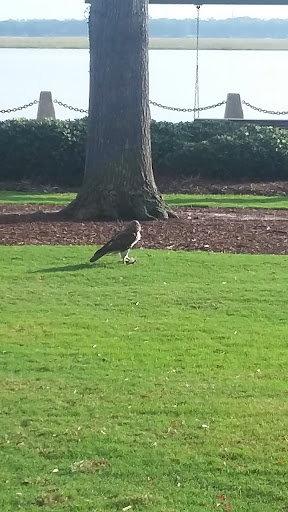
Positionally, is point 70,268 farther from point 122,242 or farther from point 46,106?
point 46,106

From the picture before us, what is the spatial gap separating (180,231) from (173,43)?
188 feet

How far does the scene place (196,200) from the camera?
19.6 m

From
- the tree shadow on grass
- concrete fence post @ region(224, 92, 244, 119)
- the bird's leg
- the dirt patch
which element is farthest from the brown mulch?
concrete fence post @ region(224, 92, 244, 119)

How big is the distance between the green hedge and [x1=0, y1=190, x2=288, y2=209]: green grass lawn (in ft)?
5.60

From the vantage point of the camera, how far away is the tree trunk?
51.8 feet

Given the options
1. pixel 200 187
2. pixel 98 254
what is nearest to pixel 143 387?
pixel 98 254

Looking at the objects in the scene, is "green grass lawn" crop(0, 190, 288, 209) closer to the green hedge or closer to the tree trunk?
the green hedge

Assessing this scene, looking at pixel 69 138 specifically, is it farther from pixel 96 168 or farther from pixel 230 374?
pixel 230 374

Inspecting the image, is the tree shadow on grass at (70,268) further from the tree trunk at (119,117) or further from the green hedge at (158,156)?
the green hedge at (158,156)

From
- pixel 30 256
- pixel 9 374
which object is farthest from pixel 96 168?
pixel 9 374

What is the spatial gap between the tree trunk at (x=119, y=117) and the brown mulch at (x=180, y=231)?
1.40 ft

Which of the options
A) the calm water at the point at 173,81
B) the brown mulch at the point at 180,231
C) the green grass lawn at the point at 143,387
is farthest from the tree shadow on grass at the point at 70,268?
the calm water at the point at 173,81

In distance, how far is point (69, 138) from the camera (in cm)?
2286

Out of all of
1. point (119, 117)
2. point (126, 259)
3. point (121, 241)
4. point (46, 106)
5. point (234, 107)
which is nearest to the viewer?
point (121, 241)
